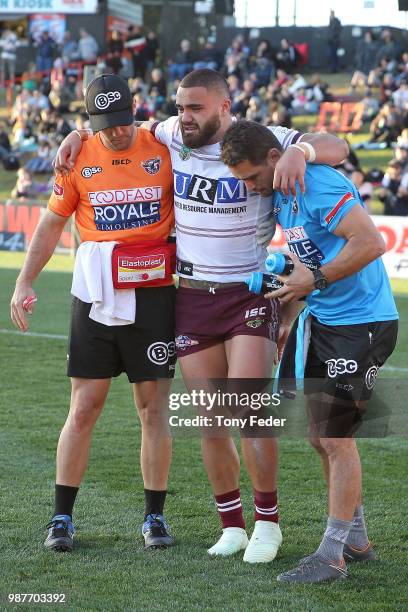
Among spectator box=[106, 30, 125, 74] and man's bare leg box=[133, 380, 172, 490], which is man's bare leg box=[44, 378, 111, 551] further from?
spectator box=[106, 30, 125, 74]

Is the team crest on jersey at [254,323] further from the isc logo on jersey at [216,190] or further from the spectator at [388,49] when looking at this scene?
the spectator at [388,49]

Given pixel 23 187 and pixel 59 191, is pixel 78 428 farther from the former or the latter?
pixel 23 187

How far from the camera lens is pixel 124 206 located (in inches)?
196

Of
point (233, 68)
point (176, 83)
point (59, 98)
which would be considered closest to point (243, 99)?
point (233, 68)

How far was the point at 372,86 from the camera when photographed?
98.4 ft

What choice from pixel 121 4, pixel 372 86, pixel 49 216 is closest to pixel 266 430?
pixel 49 216

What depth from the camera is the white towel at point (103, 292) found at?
496 cm

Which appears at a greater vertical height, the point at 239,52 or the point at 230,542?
the point at 230,542

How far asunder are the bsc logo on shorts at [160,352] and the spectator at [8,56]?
33.4 meters

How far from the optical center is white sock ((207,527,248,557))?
4.85 m

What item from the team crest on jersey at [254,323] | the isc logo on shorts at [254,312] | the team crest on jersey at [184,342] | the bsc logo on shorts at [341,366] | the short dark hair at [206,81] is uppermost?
the short dark hair at [206,81]

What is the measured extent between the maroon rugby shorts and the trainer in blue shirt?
23 cm

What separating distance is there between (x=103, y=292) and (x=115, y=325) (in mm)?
160

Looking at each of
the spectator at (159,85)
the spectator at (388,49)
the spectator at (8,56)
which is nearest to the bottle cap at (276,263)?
the spectator at (159,85)
